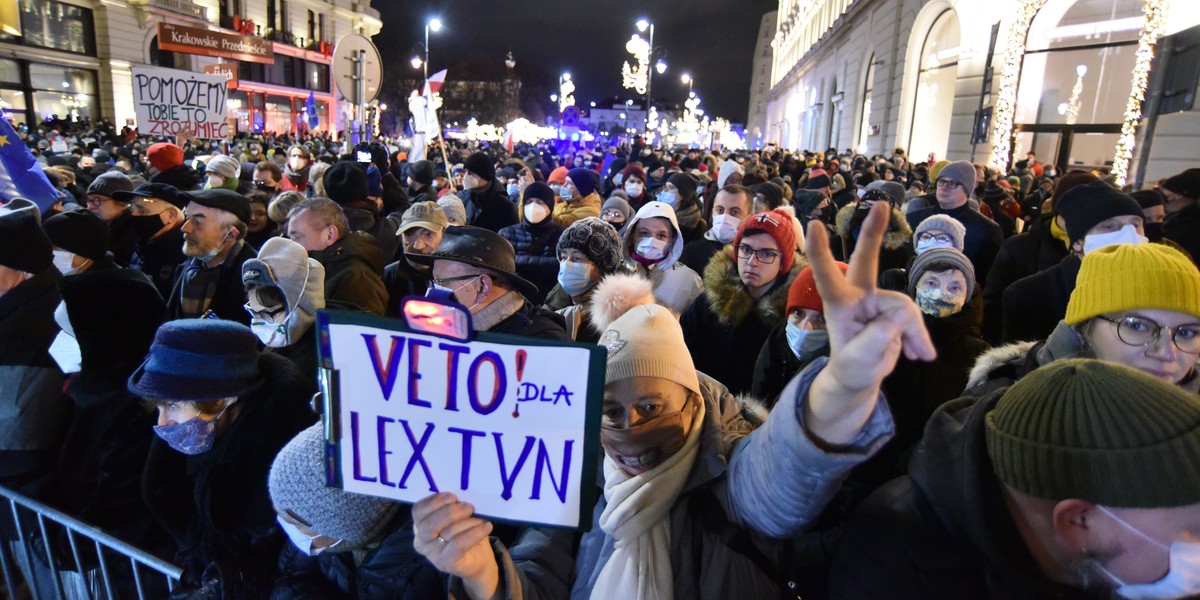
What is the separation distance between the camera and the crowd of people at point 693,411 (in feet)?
3.91

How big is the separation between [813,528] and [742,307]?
1973mm

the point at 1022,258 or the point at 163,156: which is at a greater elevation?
the point at 163,156

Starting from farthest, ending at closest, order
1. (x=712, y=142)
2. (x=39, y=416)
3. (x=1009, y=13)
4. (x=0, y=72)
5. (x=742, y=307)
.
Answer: (x=712, y=142)
(x=0, y=72)
(x=1009, y=13)
(x=742, y=307)
(x=39, y=416)

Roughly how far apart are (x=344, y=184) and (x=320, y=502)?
16.2ft

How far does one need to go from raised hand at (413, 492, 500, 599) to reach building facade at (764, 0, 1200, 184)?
10.3m

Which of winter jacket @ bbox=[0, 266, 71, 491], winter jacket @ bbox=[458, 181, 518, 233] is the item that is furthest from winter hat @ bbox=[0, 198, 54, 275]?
winter jacket @ bbox=[458, 181, 518, 233]

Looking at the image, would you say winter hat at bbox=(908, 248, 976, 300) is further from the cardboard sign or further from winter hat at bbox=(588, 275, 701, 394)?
the cardboard sign

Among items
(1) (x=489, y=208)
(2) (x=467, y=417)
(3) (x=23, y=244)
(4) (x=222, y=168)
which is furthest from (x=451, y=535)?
(4) (x=222, y=168)

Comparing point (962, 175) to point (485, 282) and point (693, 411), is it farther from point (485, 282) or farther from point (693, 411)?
point (693, 411)

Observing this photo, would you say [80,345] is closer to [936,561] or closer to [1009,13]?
[936,561]


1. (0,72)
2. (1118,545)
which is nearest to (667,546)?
(1118,545)

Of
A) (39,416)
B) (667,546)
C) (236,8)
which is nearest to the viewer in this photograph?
(667,546)

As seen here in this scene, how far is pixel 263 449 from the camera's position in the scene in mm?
2434

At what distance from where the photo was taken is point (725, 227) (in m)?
5.26
